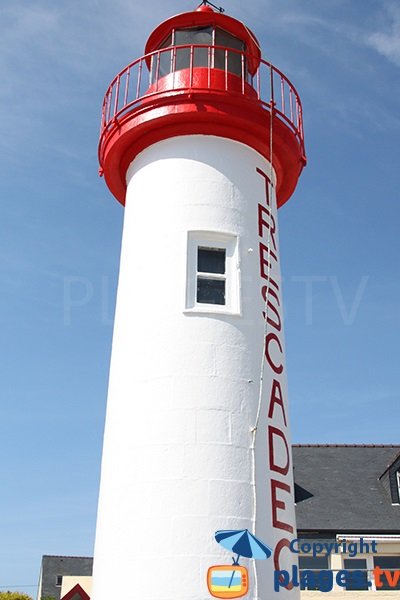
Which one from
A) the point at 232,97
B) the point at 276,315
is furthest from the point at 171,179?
the point at 276,315

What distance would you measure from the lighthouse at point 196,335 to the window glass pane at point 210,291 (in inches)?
0.8

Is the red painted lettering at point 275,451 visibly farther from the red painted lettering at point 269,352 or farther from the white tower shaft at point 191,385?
the red painted lettering at point 269,352

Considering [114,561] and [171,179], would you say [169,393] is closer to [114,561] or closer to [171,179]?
[114,561]

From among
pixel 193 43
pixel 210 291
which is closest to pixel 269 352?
pixel 210 291

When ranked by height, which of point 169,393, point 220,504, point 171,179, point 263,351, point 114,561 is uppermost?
point 171,179

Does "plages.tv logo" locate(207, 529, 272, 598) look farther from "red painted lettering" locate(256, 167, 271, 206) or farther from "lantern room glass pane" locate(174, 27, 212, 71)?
"lantern room glass pane" locate(174, 27, 212, 71)

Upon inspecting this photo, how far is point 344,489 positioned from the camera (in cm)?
2208

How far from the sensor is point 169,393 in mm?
9281

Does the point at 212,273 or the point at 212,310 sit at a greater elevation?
the point at 212,273

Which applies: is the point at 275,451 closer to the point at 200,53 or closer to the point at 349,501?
the point at 200,53

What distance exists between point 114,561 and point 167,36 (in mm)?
8908

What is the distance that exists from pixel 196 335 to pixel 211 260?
1.30 meters

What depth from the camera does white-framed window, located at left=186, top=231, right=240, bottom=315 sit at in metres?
9.94

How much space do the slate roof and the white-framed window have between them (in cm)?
1168
